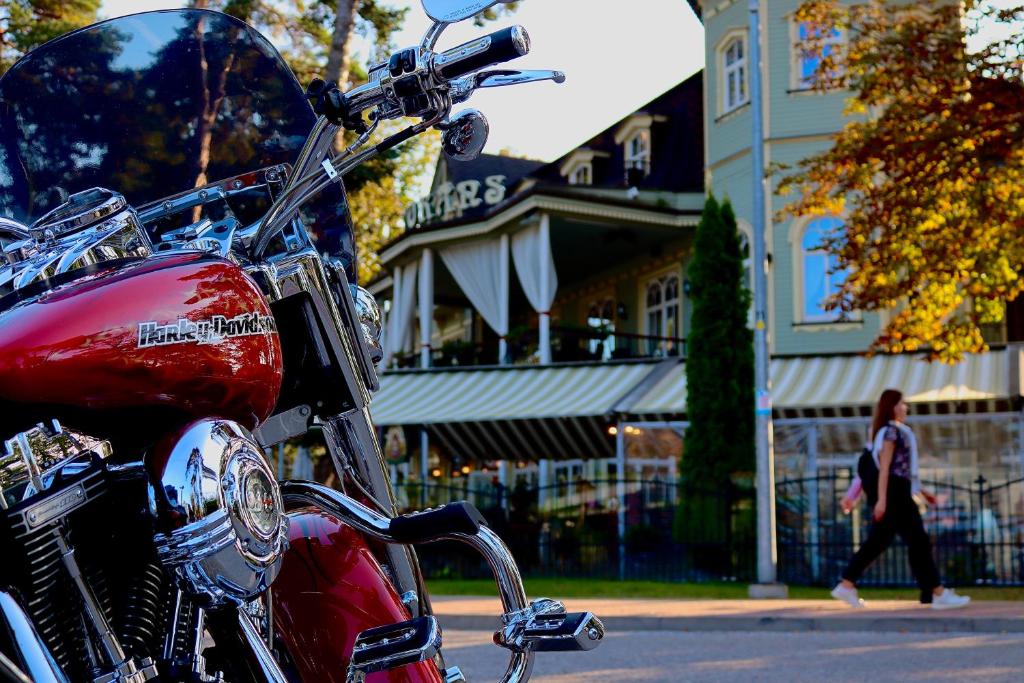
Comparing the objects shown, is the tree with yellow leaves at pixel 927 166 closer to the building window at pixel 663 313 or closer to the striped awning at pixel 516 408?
the striped awning at pixel 516 408

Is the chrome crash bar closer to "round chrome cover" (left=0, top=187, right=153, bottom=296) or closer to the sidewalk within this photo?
"round chrome cover" (left=0, top=187, right=153, bottom=296)

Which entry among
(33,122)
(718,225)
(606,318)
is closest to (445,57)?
(33,122)

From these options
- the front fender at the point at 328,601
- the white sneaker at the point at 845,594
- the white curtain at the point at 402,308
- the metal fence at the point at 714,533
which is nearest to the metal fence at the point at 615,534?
the metal fence at the point at 714,533

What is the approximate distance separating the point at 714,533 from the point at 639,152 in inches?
629

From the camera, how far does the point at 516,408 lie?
26.3m

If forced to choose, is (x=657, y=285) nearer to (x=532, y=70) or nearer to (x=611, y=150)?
(x=611, y=150)

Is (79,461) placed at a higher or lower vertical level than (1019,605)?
higher

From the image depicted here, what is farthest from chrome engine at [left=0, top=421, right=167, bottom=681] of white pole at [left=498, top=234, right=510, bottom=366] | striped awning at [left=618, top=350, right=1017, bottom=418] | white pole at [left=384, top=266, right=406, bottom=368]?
white pole at [left=384, top=266, right=406, bottom=368]

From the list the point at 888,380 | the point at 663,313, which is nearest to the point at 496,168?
the point at 663,313

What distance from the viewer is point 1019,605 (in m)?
11.9

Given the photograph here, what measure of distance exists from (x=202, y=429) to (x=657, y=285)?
2888 centimetres

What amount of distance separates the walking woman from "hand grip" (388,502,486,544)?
387 inches

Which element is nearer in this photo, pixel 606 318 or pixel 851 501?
pixel 851 501

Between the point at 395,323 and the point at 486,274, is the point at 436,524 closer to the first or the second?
the point at 486,274
